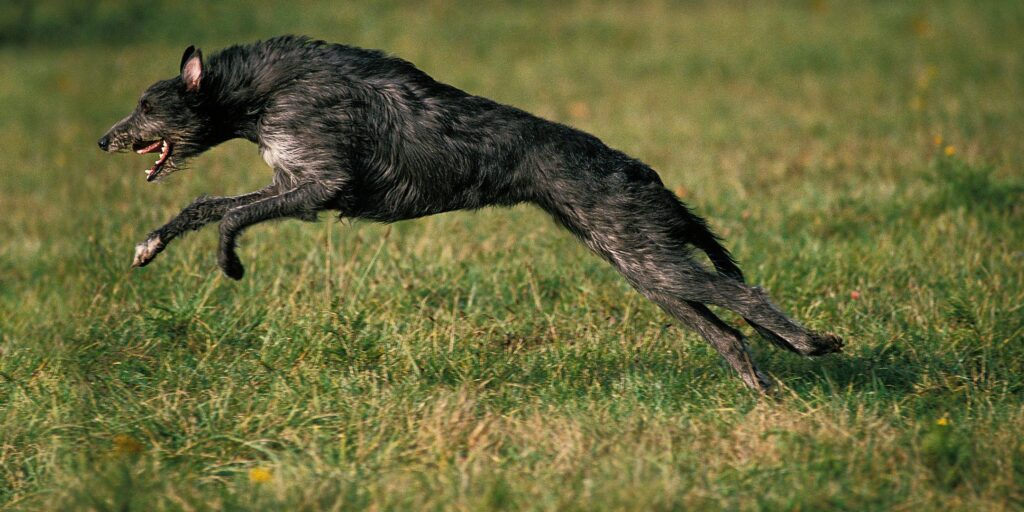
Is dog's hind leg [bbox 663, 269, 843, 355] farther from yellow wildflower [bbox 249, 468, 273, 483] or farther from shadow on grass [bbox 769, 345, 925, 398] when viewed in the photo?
yellow wildflower [bbox 249, 468, 273, 483]

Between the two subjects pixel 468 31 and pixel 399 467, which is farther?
pixel 468 31

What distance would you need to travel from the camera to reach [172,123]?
4918mm

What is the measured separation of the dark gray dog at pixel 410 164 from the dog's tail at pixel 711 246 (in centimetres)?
1

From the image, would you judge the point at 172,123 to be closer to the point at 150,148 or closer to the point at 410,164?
the point at 150,148

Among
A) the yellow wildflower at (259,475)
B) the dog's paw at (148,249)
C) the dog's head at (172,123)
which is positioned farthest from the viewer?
the dog's head at (172,123)

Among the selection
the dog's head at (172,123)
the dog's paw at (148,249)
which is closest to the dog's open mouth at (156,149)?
the dog's head at (172,123)

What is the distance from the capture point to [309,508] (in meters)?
3.50

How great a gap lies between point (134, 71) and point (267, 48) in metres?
10.5

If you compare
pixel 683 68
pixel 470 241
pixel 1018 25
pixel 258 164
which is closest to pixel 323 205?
pixel 470 241

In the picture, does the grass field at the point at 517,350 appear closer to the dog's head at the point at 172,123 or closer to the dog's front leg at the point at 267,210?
the dog's front leg at the point at 267,210

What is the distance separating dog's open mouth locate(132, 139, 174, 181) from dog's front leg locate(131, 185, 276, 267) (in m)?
0.40

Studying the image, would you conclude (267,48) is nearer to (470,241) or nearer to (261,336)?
(261,336)

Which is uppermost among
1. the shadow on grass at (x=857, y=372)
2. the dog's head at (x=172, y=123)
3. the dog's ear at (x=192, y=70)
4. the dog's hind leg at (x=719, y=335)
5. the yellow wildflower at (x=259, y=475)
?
the dog's ear at (x=192, y=70)

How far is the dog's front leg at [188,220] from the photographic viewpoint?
4.58 metres
